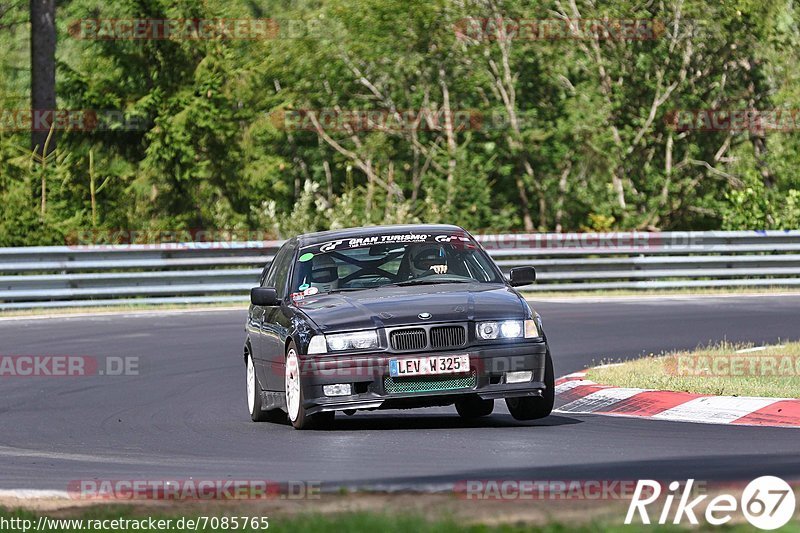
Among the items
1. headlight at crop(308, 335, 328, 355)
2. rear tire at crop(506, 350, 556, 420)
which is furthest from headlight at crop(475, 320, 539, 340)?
headlight at crop(308, 335, 328, 355)

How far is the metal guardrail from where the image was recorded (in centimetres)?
2573

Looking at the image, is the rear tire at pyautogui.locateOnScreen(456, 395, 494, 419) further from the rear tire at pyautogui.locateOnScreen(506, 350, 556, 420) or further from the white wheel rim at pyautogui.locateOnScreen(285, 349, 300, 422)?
the white wheel rim at pyautogui.locateOnScreen(285, 349, 300, 422)

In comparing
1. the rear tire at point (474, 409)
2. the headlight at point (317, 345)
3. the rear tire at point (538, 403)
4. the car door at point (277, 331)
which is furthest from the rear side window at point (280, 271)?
the rear tire at point (538, 403)

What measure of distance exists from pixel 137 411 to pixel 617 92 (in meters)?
22.3

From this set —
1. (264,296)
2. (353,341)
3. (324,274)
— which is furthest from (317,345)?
(324,274)

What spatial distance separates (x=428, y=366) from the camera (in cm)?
1088

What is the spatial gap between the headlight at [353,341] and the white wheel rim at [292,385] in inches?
14.0

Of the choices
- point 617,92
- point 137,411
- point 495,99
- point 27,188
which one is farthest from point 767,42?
point 137,411

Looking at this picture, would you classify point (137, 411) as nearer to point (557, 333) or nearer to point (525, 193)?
point (557, 333)

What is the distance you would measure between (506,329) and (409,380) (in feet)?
2.58

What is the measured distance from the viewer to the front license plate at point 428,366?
1088 cm

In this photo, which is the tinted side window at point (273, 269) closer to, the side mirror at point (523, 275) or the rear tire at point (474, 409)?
the rear tire at point (474, 409)

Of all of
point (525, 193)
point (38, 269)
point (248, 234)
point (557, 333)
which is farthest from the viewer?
point (525, 193)

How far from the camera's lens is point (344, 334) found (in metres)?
11.0
